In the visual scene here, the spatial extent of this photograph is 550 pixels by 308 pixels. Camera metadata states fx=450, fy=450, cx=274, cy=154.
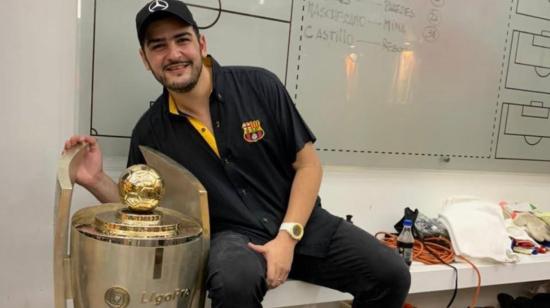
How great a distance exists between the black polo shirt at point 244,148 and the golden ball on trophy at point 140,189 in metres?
0.32

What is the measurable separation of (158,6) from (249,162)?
48cm

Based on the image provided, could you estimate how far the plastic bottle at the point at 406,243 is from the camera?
5.32ft

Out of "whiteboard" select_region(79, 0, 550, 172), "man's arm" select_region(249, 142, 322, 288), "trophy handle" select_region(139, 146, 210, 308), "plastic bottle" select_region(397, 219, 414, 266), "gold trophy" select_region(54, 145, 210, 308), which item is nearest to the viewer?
"gold trophy" select_region(54, 145, 210, 308)

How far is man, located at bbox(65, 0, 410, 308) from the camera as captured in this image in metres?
1.20

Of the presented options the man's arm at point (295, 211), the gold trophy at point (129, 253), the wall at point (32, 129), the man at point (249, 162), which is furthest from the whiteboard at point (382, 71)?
the gold trophy at point (129, 253)

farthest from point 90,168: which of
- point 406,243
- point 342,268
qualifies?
point 406,243

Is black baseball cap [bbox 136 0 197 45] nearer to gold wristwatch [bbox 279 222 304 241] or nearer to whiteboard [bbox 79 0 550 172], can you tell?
whiteboard [bbox 79 0 550 172]

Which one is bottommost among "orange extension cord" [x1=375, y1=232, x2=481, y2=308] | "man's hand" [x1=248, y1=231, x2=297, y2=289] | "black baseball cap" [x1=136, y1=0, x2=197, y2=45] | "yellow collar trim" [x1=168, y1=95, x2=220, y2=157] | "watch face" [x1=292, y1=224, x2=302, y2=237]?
"orange extension cord" [x1=375, y1=232, x2=481, y2=308]

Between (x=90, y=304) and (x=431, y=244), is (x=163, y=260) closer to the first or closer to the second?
(x=90, y=304)

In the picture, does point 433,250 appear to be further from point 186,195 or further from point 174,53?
point 174,53

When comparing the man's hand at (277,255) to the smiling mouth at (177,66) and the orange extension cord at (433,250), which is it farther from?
the orange extension cord at (433,250)

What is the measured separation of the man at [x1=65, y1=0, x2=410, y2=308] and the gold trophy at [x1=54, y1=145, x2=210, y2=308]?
0.22m

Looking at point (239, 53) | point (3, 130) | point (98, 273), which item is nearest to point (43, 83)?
point (3, 130)

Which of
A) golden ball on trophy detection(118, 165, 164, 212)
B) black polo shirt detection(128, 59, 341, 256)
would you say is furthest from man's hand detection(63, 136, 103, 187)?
golden ball on trophy detection(118, 165, 164, 212)
